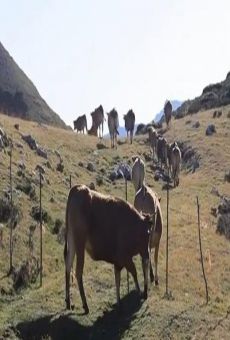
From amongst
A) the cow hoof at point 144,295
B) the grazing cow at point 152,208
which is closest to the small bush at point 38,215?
the grazing cow at point 152,208

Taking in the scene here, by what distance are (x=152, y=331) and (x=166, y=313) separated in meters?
1.29

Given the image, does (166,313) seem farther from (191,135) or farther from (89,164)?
(191,135)

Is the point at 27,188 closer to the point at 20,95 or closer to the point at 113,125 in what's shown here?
the point at 113,125

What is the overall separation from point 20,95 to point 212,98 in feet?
173

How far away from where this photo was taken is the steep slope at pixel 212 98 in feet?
295

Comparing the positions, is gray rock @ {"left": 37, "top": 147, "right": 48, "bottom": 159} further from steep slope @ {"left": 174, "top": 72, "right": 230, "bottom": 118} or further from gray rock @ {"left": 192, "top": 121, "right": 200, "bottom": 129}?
steep slope @ {"left": 174, "top": 72, "right": 230, "bottom": 118}

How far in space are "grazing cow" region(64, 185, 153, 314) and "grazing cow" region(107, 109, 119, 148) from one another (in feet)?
144

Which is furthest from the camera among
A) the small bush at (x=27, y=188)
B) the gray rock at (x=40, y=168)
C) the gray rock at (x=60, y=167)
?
the gray rock at (x=60, y=167)

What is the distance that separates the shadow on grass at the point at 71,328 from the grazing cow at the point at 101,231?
0.74 m

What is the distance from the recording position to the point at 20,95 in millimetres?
135125

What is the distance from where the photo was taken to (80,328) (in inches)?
666

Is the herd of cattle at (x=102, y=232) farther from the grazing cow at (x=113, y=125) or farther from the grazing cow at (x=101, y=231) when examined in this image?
the grazing cow at (x=113, y=125)

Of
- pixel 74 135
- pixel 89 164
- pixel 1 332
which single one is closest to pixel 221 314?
pixel 1 332

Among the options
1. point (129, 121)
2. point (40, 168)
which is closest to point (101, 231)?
point (40, 168)
